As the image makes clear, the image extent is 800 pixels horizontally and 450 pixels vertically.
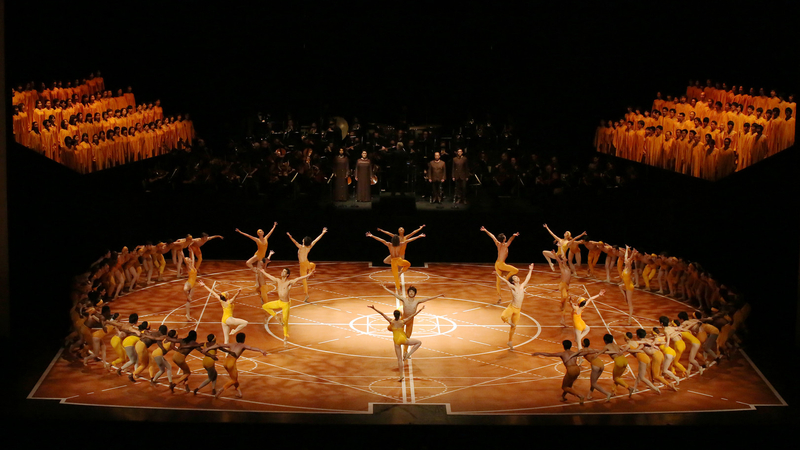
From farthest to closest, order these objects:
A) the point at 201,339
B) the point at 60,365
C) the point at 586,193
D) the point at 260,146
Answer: the point at 260,146 → the point at 586,193 → the point at 201,339 → the point at 60,365

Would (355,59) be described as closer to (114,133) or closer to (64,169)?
(114,133)

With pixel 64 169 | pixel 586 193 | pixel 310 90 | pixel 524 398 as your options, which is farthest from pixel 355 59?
pixel 524 398

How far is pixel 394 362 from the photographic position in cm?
1343

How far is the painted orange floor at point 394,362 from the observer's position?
1182 centimetres

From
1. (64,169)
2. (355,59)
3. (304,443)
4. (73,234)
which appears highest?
(355,59)

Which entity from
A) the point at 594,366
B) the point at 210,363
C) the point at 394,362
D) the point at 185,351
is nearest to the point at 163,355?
the point at 185,351

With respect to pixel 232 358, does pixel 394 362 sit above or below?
below

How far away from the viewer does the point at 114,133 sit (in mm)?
21047

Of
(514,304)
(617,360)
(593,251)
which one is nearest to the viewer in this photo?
(617,360)

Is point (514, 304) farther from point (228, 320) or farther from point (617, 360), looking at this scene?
point (228, 320)

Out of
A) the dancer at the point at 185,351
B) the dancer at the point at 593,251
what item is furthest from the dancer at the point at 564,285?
the dancer at the point at 185,351

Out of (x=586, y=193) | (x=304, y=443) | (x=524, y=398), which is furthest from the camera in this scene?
(x=586, y=193)

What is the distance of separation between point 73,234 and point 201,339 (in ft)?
13.0

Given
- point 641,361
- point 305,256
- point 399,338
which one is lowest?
point 641,361
